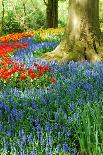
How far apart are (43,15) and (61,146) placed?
98.0 ft

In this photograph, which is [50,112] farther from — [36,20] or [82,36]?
[36,20]

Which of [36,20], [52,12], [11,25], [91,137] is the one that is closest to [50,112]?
[91,137]

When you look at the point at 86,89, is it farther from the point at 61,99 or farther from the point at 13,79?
the point at 13,79

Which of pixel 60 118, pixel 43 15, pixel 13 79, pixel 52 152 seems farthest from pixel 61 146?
pixel 43 15

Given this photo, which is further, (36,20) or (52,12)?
(36,20)

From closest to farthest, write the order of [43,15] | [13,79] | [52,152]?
[52,152]
[13,79]
[43,15]

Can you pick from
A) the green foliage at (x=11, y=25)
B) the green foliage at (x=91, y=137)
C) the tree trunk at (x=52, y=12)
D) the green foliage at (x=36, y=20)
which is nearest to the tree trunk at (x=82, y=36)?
the green foliage at (x=91, y=137)

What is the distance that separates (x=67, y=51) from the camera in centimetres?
1084

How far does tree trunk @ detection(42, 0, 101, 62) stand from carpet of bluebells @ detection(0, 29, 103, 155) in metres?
1.49

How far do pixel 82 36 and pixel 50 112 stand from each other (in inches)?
211

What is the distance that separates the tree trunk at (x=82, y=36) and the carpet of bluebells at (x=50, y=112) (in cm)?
149

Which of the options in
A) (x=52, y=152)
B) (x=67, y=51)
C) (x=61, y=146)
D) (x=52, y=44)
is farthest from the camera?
(x=52, y=44)

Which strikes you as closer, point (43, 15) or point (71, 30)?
point (71, 30)

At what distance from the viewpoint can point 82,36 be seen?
35.5 ft
